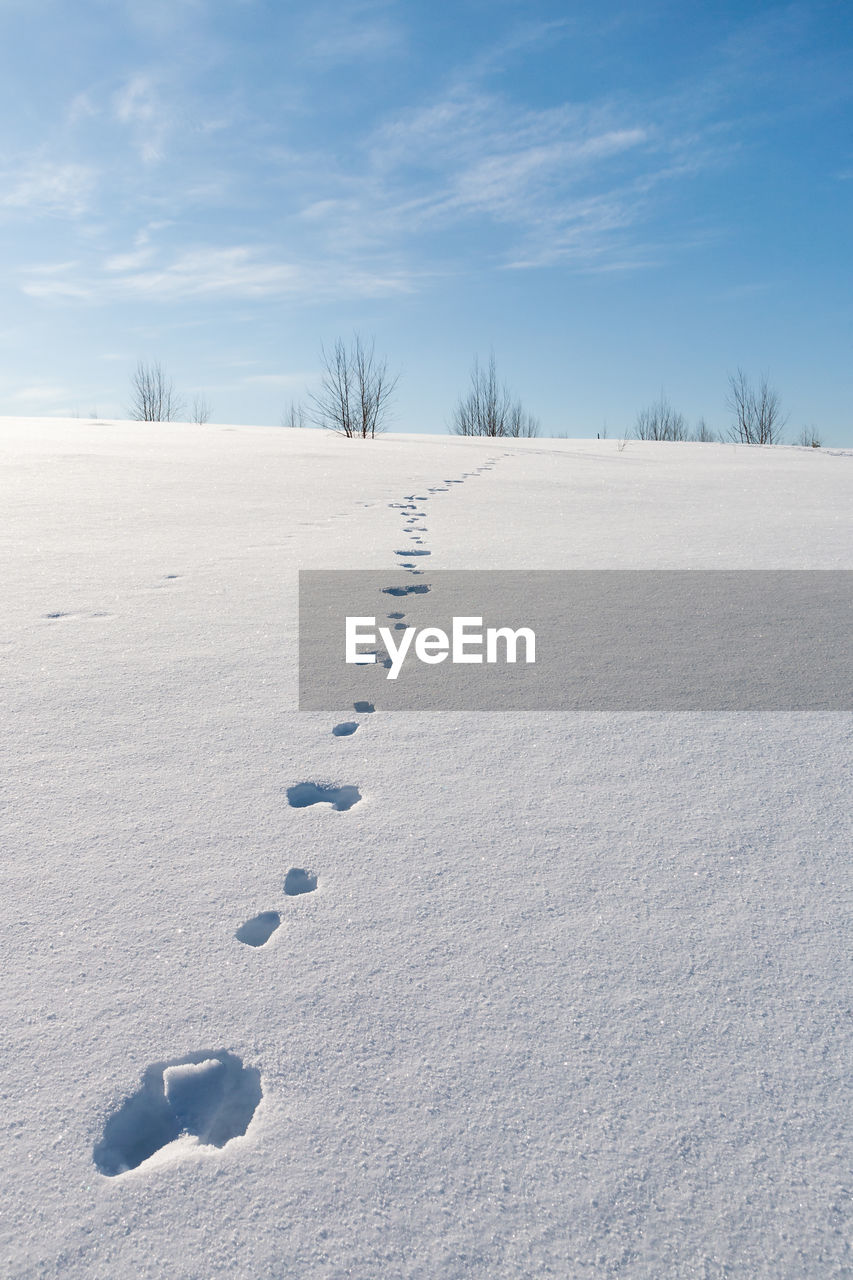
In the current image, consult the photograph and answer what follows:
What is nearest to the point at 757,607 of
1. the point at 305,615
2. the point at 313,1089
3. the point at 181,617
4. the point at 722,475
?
the point at 305,615

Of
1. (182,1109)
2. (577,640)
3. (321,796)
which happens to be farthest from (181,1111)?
(577,640)

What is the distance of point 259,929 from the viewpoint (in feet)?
3.78

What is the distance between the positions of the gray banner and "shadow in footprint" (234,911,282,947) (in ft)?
2.34

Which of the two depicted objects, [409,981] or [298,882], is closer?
[409,981]

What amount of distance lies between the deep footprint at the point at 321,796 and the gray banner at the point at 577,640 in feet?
1.15

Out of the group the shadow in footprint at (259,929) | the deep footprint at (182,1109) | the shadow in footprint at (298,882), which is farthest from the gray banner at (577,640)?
the deep footprint at (182,1109)

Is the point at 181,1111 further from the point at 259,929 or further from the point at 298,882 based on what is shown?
the point at 298,882

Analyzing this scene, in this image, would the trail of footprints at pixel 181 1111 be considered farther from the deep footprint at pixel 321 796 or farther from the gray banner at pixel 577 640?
the gray banner at pixel 577 640

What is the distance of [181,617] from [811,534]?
286 cm

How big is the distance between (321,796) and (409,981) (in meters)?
0.52

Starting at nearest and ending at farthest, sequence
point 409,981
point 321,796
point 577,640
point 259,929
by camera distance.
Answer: point 409,981
point 259,929
point 321,796
point 577,640

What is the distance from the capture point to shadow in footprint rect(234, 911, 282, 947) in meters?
1.13

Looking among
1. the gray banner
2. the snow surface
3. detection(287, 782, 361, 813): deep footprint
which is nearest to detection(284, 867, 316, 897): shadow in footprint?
the snow surface

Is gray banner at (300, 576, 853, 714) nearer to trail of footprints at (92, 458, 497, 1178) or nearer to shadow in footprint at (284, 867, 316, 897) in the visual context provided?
shadow in footprint at (284, 867, 316, 897)
